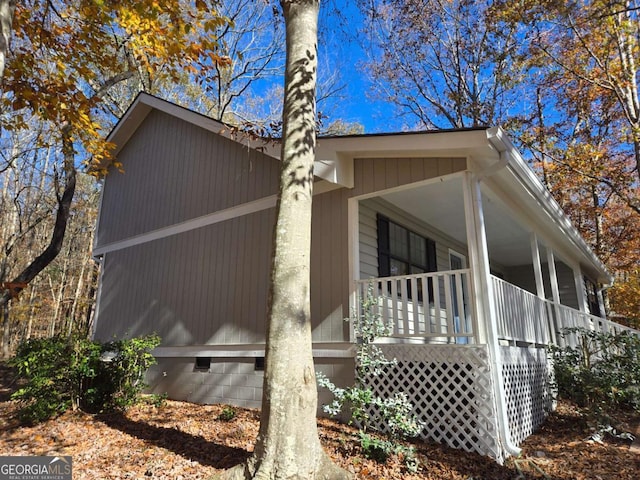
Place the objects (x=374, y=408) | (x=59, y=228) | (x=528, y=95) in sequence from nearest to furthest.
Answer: (x=374, y=408) < (x=59, y=228) < (x=528, y=95)

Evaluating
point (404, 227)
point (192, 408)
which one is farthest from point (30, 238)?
point (404, 227)

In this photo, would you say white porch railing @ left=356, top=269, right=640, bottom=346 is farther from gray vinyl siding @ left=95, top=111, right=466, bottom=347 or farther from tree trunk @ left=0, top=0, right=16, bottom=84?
tree trunk @ left=0, top=0, right=16, bottom=84

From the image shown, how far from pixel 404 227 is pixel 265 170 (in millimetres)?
2794

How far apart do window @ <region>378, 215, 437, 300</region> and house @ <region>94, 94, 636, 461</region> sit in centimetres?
4

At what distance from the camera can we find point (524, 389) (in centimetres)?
566

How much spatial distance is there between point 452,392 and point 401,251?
10.2 ft

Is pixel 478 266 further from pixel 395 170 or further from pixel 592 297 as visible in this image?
pixel 592 297

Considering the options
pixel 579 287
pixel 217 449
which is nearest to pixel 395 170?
pixel 217 449

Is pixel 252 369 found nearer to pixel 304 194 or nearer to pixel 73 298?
pixel 304 194

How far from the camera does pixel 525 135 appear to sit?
15367 mm

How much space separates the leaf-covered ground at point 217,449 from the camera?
3.89m

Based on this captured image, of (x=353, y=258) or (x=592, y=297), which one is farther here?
(x=592, y=297)

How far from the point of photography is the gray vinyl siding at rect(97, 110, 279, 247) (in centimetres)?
762

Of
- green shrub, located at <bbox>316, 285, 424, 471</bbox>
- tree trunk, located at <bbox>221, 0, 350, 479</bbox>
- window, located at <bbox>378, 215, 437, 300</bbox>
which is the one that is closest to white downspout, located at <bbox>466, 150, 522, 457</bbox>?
green shrub, located at <bbox>316, 285, 424, 471</bbox>
